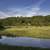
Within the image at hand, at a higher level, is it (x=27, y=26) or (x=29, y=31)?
(x=27, y=26)

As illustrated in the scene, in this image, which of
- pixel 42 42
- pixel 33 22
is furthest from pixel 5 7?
pixel 42 42

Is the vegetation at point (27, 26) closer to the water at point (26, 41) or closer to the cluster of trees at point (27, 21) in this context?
the cluster of trees at point (27, 21)

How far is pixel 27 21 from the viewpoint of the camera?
11.2ft

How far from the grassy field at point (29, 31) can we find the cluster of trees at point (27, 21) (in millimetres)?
103

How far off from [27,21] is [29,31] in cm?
26

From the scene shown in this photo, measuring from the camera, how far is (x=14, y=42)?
341 centimetres

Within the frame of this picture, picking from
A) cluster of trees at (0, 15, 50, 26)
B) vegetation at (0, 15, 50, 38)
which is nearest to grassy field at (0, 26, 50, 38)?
vegetation at (0, 15, 50, 38)

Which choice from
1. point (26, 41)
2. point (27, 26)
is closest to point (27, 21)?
point (27, 26)

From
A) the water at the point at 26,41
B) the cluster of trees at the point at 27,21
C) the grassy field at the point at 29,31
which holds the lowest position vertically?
the water at the point at 26,41

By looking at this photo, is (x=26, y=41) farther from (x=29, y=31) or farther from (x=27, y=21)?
(x=27, y=21)

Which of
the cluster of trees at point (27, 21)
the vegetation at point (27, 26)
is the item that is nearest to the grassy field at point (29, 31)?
the vegetation at point (27, 26)

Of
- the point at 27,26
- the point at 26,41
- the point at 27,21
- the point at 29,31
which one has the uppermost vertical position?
the point at 27,21

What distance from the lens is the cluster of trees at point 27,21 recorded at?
3287mm

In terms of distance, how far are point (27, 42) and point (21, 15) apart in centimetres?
70
